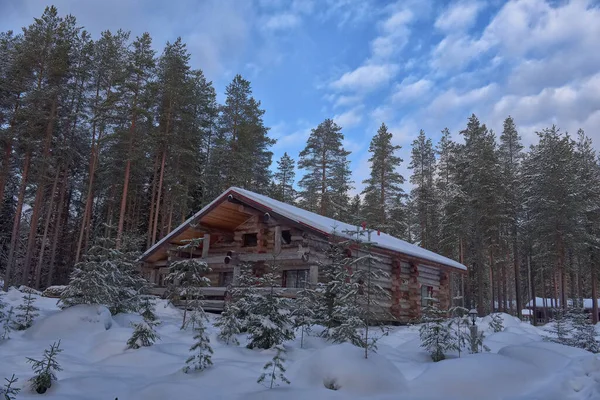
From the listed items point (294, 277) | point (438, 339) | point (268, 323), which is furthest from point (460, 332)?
point (294, 277)

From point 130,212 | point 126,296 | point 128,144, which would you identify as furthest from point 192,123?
point 126,296

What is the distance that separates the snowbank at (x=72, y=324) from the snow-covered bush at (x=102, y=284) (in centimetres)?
39

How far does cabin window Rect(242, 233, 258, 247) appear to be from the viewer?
64.8 feet

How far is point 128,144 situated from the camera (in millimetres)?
27281

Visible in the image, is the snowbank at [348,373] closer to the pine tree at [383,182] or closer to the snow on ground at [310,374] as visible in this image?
the snow on ground at [310,374]

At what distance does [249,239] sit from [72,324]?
35.2 feet

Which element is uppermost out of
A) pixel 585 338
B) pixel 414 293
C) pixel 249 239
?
pixel 249 239

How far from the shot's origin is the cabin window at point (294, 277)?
58.8ft

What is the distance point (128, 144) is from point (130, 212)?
38.6 ft

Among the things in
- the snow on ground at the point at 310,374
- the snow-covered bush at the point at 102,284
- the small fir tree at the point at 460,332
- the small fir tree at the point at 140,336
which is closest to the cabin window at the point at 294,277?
the snow-covered bush at the point at 102,284

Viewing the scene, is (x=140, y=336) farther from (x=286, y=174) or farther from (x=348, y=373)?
(x=286, y=174)

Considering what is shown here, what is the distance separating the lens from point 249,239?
20109 millimetres

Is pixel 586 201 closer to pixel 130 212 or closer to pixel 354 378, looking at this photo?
pixel 354 378

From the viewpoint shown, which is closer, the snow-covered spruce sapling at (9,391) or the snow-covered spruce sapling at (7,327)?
the snow-covered spruce sapling at (9,391)
